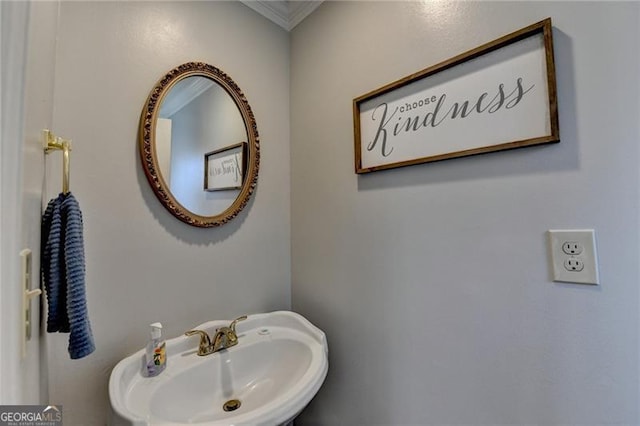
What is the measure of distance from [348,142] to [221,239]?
0.69 m

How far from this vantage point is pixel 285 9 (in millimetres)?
1461

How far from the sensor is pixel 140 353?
0.94 meters

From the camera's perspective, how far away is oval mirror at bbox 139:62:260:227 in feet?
3.40

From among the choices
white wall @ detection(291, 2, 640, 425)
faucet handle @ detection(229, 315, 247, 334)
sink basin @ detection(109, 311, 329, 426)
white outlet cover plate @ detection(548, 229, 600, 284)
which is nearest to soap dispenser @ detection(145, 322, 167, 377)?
sink basin @ detection(109, 311, 329, 426)

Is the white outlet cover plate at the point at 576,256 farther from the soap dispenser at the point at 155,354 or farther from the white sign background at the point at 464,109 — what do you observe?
the soap dispenser at the point at 155,354

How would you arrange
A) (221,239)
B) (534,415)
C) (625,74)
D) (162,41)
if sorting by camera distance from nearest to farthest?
(625,74) → (534,415) → (162,41) → (221,239)

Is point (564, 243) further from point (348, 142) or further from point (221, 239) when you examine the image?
point (221, 239)

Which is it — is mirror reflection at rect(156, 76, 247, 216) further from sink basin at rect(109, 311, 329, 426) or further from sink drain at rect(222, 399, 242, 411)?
sink drain at rect(222, 399, 242, 411)

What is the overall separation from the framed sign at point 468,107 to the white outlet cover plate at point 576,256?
25cm

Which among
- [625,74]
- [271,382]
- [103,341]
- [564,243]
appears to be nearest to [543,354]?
[564,243]

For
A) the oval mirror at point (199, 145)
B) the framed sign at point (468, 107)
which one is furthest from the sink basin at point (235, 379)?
the framed sign at point (468, 107)

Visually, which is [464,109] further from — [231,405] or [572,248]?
[231,405]

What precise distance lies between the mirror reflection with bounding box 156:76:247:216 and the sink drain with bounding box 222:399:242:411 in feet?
2.35

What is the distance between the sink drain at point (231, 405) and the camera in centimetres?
100
